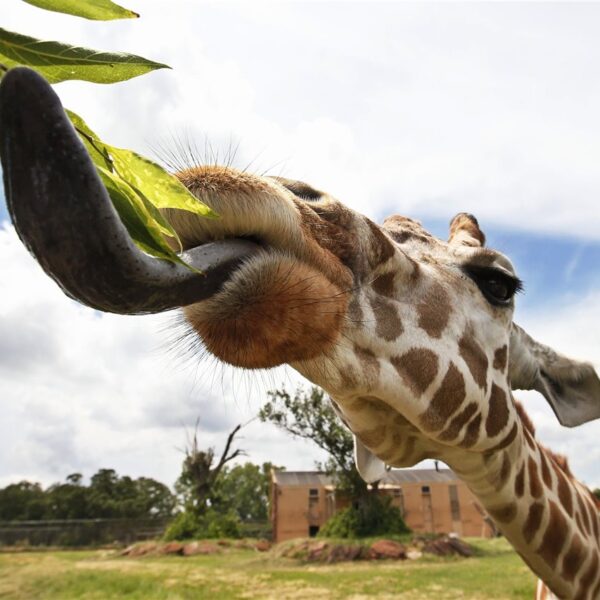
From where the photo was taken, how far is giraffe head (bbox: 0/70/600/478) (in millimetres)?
704

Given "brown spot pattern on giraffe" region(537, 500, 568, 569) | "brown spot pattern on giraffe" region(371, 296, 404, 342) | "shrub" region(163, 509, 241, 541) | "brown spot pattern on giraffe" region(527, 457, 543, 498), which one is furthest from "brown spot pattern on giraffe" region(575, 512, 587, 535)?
"shrub" region(163, 509, 241, 541)

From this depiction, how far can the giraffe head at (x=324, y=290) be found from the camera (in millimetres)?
704

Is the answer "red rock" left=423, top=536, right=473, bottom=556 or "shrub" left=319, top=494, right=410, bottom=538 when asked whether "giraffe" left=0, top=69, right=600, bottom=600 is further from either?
"shrub" left=319, top=494, right=410, bottom=538

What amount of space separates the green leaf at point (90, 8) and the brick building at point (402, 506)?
4145cm

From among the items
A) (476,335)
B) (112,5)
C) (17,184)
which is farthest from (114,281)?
(476,335)

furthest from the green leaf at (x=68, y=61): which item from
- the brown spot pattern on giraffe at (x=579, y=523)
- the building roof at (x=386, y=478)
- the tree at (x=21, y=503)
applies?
the tree at (x=21, y=503)

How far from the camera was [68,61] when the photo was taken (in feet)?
2.58

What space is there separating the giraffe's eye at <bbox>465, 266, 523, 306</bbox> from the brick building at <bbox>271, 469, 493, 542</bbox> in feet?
130

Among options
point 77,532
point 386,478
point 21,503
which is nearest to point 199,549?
point 77,532

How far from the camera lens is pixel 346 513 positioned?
29.8 metres

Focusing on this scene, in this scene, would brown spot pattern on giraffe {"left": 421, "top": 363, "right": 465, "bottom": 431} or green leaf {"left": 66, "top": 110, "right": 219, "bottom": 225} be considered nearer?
green leaf {"left": 66, "top": 110, "right": 219, "bottom": 225}

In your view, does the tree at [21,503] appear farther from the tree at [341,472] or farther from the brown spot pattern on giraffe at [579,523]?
the brown spot pattern on giraffe at [579,523]

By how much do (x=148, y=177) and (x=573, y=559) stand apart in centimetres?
304

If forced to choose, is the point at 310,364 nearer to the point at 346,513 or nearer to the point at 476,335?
the point at 476,335
